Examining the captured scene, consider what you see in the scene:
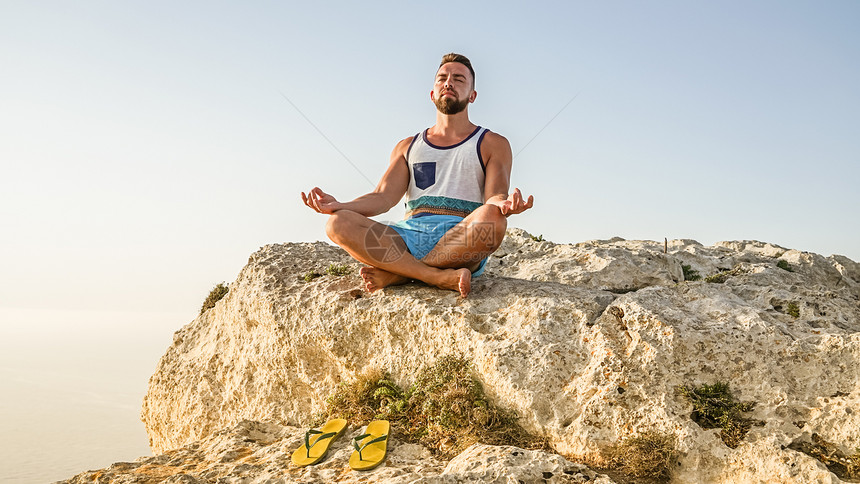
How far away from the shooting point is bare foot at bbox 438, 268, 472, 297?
5027mm

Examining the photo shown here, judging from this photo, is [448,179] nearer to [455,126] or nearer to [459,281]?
[455,126]

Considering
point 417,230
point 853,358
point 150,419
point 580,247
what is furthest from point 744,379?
point 150,419

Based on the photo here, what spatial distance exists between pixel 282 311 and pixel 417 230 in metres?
1.35

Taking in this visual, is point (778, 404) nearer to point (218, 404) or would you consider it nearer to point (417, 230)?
point (417, 230)

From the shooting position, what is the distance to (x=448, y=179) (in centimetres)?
565

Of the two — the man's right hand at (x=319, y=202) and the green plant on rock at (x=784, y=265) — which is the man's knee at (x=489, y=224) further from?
the green plant on rock at (x=784, y=265)

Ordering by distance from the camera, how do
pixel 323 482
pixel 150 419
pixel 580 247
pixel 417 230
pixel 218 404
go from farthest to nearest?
pixel 580 247, pixel 150 419, pixel 218 404, pixel 417 230, pixel 323 482

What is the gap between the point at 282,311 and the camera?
557 centimetres

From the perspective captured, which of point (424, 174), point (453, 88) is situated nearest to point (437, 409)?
point (424, 174)

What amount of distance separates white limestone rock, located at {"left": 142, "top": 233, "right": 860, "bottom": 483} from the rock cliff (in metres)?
0.01

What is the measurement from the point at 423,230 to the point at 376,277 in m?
0.56

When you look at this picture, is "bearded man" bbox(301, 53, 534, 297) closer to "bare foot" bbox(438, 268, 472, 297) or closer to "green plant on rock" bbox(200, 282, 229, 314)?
"bare foot" bbox(438, 268, 472, 297)

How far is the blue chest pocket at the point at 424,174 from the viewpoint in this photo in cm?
571

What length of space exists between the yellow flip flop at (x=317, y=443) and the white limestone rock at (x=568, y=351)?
59cm
